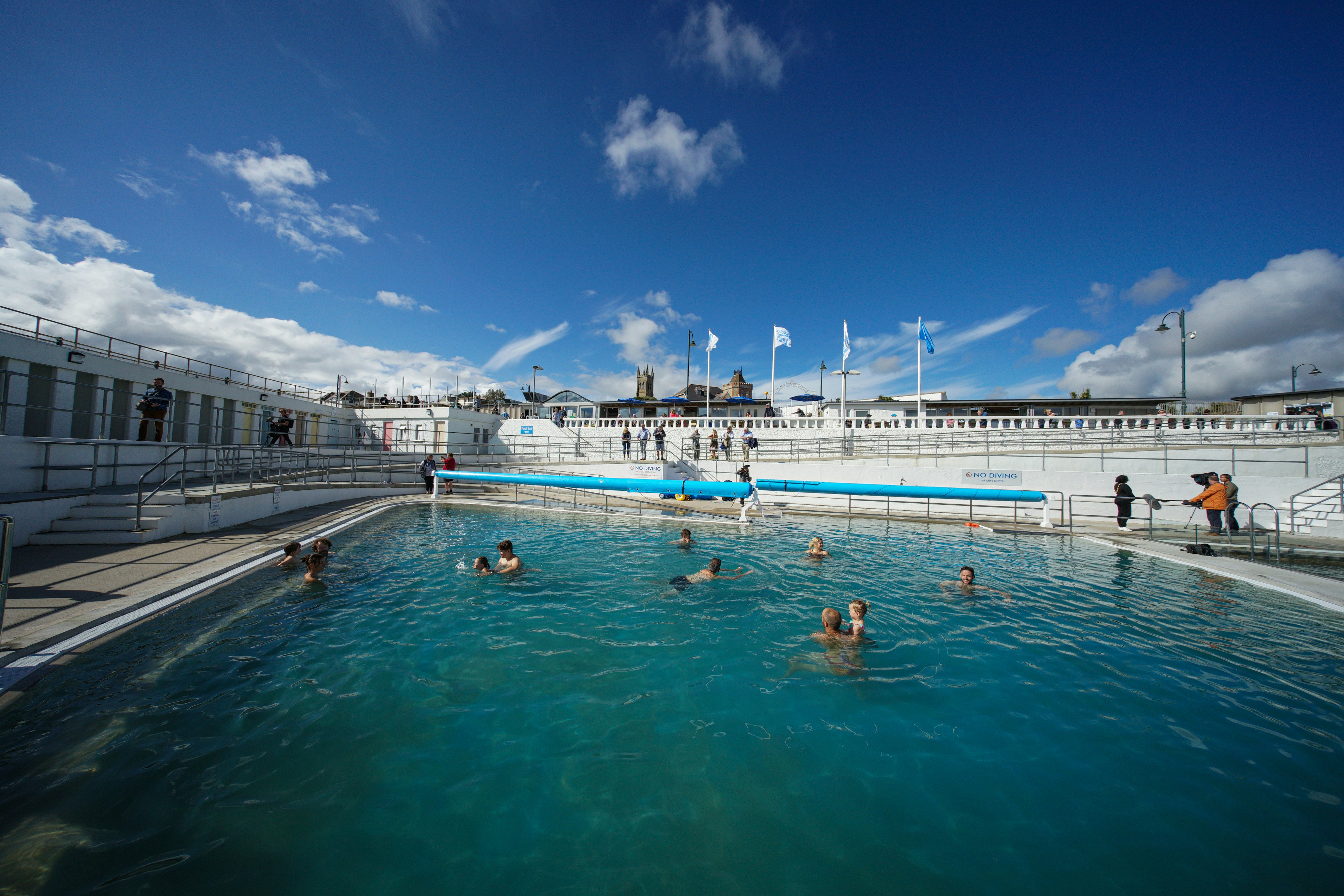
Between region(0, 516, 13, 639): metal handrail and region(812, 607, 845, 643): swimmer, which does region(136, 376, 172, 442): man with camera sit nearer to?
region(0, 516, 13, 639): metal handrail

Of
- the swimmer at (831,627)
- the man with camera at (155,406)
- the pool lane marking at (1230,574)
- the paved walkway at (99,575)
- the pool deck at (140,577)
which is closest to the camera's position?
the pool deck at (140,577)

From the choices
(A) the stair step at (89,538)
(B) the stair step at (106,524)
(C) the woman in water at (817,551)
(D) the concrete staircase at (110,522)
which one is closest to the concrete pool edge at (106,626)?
(A) the stair step at (89,538)

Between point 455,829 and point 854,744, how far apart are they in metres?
3.25

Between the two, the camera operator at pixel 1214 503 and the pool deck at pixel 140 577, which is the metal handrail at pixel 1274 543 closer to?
the pool deck at pixel 140 577

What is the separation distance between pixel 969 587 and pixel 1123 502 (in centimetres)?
1033

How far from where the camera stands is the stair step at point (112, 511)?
8.95 meters

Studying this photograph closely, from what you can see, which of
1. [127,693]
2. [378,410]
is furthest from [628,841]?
[378,410]

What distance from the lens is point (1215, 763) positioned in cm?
400

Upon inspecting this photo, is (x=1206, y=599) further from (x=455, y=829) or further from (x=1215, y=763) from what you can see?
(x=455, y=829)

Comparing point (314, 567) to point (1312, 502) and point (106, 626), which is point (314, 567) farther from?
point (1312, 502)

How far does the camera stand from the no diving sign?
698 inches

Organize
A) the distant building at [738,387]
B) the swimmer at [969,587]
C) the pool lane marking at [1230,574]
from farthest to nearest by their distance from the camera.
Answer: the distant building at [738,387] < the swimmer at [969,587] < the pool lane marking at [1230,574]

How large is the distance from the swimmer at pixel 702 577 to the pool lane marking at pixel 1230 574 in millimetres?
8810

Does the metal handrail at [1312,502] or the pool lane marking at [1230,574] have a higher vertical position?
the metal handrail at [1312,502]
